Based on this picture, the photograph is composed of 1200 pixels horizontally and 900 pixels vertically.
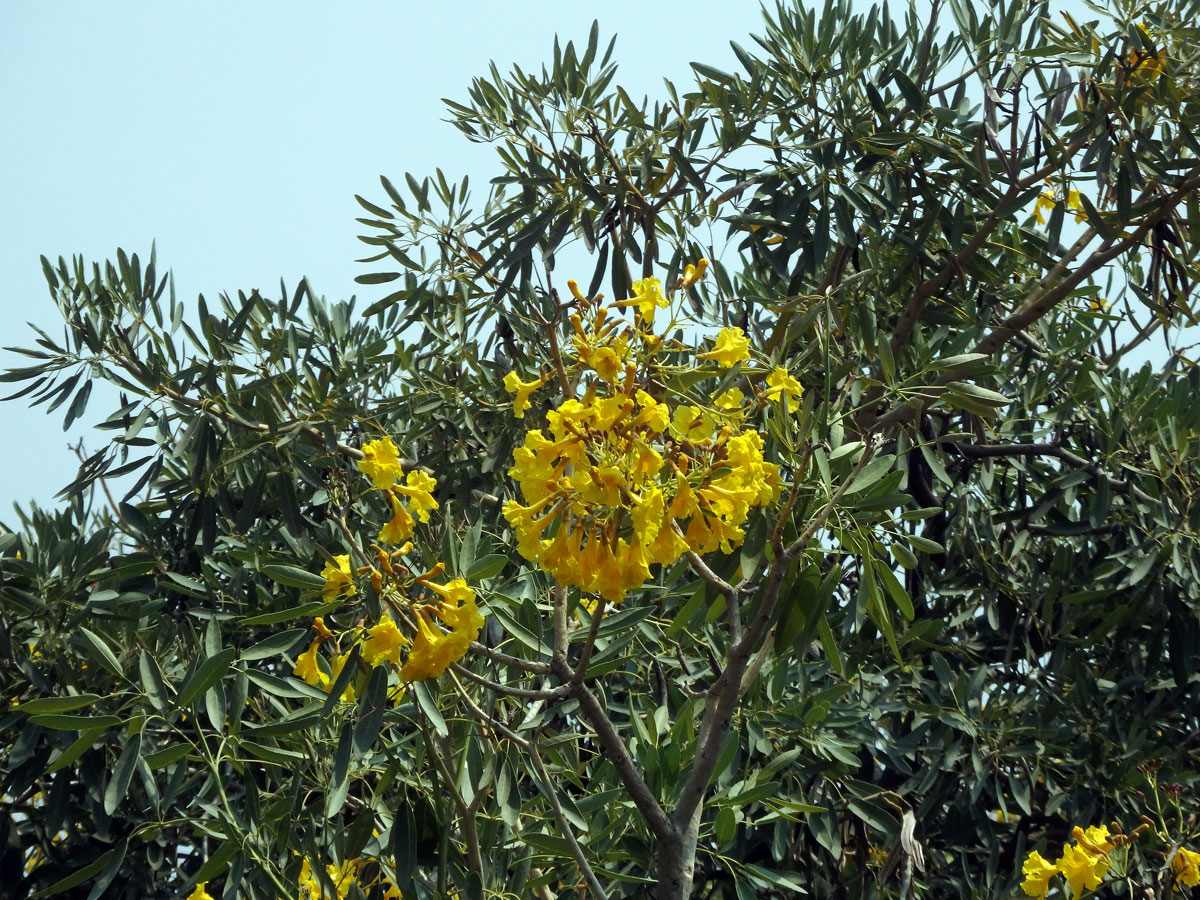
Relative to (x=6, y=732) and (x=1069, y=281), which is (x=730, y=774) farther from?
(x=6, y=732)

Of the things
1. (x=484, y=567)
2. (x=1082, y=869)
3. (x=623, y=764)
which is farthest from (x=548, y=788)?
(x=1082, y=869)

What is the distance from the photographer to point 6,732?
2.87m

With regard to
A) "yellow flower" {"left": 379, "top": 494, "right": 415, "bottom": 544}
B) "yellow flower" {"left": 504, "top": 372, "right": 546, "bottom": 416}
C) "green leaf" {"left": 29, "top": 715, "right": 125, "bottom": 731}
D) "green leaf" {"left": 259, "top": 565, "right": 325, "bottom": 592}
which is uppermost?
"yellow flower" {"left": 504, "top": 372, "right": 546, "bottom": 416}

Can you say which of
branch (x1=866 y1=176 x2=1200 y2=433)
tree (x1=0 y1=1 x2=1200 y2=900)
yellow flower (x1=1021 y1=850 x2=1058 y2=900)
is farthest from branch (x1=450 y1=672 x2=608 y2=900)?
yellow flower (x1=1021 y1=850 x2=1058 y2=900)

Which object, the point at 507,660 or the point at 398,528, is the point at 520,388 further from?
the point at 507,660

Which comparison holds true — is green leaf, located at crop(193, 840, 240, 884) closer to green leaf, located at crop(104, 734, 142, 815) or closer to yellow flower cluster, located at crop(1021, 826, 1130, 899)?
green leaf, located at crop(104, 734, 142, 815)

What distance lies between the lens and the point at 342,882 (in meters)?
2.36

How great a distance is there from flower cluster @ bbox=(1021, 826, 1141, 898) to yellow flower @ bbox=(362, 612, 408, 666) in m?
1.68

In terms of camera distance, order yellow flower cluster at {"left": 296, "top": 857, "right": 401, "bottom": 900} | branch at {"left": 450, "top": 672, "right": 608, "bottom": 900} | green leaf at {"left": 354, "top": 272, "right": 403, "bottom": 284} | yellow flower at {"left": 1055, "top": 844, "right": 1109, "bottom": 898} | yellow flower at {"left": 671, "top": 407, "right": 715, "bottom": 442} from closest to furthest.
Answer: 1. yellow flower at {"left": 671, "top": 407, "right": 715, "bottom": 442}
2. branch at {"left": 450, "top": 672, "right": 608, "bottom": 900}
3. yellow flower cluster at {"left": 296, "top": 857, "right": 401, "bottom": 900}
4. yellow flower at {"left": 1055, "top": 844, "right": 1109, "bottom": 898}
5. green leaf at {"left": 354, "top": 272, "right": 403, "bottom": 284}

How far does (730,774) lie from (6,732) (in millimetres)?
1670

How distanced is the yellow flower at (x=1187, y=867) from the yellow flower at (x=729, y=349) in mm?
1719

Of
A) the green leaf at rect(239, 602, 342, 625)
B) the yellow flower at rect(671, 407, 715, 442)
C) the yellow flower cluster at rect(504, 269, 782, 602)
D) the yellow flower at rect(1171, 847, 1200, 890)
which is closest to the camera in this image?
the yellow flower cluster at rect(504, 269, 782, 602)

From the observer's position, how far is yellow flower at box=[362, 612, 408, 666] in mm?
1729

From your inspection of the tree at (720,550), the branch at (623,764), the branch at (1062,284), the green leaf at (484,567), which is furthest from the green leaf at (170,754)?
the branch at (1062,284)
